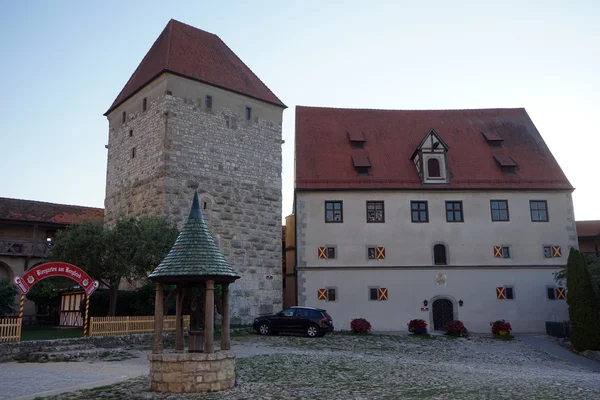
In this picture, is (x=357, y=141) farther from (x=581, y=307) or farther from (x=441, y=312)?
(x=581, y=307)

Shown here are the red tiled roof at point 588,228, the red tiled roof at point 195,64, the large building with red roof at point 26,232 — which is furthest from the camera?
the red tiled roof at point 588,228

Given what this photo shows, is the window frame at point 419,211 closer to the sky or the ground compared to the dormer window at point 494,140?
closer to the ground

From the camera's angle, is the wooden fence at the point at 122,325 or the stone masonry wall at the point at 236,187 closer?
the wooden fence at the point at 122,325

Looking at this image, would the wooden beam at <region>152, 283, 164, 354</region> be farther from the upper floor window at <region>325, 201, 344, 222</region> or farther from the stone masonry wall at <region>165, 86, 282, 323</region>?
the upper floor window at <region>325, 201, 344, 222</region>

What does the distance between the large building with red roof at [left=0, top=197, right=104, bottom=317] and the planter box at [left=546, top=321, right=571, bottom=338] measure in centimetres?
2369

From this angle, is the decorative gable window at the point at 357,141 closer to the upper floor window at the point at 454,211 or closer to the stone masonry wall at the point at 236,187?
the stone masonry wall at the point at 236,187

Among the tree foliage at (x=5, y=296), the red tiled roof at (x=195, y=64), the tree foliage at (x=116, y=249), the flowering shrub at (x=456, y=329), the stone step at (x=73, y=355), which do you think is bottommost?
the stone step at (x=73, y=355)

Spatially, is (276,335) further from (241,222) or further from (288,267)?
(288,267)

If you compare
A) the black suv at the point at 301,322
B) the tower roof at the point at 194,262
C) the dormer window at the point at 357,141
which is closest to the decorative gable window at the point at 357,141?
the dormer window at the point at 357,141

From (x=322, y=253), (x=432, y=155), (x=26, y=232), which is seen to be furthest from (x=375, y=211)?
(x=26, y=232)

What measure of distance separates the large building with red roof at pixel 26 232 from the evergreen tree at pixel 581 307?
23556mm

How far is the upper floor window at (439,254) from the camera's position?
28484 mm

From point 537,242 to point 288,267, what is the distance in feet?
45.5

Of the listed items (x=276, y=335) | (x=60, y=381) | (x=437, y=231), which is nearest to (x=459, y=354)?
(x=276, y=335)
